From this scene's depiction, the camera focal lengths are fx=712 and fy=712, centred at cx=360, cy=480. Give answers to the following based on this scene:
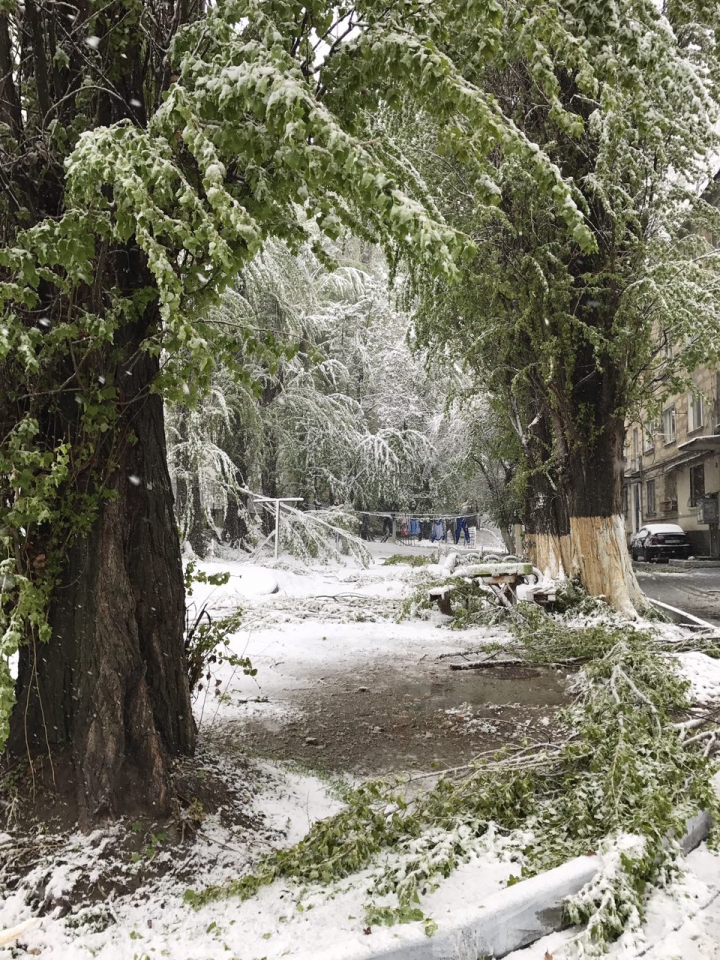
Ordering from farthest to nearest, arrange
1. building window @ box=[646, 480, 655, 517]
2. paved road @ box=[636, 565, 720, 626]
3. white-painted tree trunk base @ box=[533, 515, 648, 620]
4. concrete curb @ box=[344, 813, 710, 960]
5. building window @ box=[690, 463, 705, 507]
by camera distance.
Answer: building window @ box=[646, 480, 655, 517] → building window @ box=[690, 463, 705, 507] → paved road @ box=[636, 565, 720, 626] → white-painted tree trunk base @ box=[533, 515, 648, 620] → concrete curb @ box=[344, 813, 710, 960]

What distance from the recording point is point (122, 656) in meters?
3.69

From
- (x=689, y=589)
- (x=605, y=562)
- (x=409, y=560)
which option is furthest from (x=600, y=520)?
(x=409, y=560)

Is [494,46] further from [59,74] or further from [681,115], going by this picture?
[681,115]

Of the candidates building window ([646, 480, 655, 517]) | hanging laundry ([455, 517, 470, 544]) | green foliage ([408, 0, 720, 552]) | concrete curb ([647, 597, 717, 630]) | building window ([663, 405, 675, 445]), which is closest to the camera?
concrete curb ([647, 597, 717, 630])

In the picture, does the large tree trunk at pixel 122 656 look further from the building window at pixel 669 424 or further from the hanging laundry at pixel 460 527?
the building window at pixel 669 424

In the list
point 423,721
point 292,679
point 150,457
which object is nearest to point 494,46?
point 150,457

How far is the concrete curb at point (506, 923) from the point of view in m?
2.59

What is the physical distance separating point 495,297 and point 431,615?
5.09 m

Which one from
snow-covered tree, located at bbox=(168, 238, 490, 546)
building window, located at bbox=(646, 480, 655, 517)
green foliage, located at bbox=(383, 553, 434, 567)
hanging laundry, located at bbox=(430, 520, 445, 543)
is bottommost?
green foliage, located at bbox=(383, 553, 434, 567)

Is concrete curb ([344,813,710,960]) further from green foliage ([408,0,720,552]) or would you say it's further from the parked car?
the parked car

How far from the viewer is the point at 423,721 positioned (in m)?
5.72

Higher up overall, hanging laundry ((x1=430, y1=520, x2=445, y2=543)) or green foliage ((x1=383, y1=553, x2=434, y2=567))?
hanging laundry ((x1=430, y1=520, x2=445, y2=543))

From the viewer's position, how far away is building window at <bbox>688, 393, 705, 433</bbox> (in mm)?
26734

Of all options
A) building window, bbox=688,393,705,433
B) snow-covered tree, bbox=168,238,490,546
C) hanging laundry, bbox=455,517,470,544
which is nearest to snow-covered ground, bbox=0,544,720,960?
snow-covered tree, bbox=168,238,490,546
